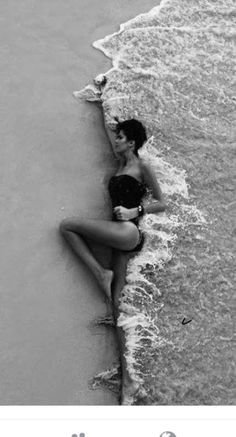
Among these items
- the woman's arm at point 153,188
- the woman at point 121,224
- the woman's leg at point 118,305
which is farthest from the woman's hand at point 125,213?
the woman's leg at point 118,305

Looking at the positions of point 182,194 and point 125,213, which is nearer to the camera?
point 125,213

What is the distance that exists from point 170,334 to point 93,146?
4.13 ft

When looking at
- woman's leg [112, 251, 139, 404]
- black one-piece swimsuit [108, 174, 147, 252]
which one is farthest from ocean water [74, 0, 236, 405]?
black one-piece swimsuit [108, 174, 147, 252]

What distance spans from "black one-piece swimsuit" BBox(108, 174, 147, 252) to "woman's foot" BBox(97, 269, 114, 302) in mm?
206

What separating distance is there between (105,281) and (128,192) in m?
0.53

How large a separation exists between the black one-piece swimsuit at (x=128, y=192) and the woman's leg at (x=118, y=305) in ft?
0.34

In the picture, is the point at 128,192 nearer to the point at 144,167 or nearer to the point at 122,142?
the point at 144,167

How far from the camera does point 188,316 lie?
4316 mm

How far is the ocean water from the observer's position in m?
4.21

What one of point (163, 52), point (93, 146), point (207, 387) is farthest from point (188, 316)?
point (163, 52)

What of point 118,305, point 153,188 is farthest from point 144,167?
point 118,305

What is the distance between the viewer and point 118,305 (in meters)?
4.23

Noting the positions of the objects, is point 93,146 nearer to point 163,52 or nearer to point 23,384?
point 163,52

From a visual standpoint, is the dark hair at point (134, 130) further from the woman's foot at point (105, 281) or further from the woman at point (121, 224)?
the woman's foot at point (105, 281)
